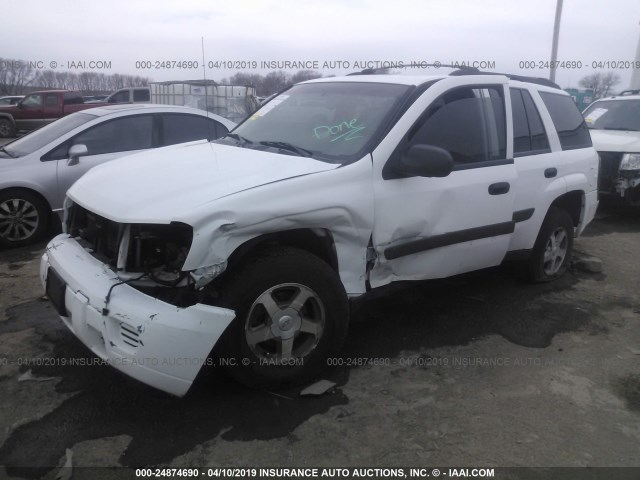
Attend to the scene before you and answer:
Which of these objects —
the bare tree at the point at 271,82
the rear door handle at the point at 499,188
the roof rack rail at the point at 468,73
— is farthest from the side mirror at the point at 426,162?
the bare tree at the point at 271,82

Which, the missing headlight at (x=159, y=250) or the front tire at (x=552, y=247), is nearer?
the missing headlight at (x=159, y=250)

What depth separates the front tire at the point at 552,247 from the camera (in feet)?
15.1

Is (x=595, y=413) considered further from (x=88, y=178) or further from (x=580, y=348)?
(x=88, y=178)

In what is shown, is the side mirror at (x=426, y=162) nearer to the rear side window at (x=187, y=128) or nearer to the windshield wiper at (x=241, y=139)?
the windshield wiper at (x=241, y=139)

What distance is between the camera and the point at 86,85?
42.2 meters

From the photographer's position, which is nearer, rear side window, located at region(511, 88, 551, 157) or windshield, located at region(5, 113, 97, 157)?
rear side window, located at region(511, 88, 551, 157)

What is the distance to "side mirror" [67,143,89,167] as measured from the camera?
5.51 metres

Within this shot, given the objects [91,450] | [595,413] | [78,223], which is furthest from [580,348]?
[78,223]

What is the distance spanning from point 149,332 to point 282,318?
2.37 feet

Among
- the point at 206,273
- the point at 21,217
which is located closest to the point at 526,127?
the point at 206,273

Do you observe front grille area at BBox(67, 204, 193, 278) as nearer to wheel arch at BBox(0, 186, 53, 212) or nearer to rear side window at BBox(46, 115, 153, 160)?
wheel arch at BBox(0, 186, 53, 212)

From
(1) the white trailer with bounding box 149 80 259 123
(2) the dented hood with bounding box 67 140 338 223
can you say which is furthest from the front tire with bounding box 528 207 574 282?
(1) the white trailer with bounding box 149 80 259 123

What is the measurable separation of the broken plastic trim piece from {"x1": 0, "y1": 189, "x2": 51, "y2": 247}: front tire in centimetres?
396

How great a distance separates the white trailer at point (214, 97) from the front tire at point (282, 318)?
9.93 meters
